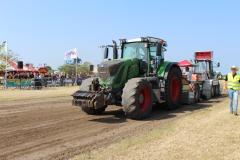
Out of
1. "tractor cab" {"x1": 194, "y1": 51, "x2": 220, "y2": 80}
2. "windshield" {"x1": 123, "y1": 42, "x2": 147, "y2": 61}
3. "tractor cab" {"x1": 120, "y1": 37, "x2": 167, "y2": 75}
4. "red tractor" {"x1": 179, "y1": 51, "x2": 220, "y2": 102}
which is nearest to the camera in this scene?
"tractor cab" {"x1": 120, "y1": 37, "x2": 167, "y2": 75}

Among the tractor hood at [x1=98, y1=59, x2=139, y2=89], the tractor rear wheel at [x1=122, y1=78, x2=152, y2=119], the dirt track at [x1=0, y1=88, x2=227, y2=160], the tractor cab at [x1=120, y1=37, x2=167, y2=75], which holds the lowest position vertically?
the dirt track at [x1=0, y1=88, x2=227, y2=160]

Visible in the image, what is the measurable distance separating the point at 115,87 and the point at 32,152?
4825 millimetres

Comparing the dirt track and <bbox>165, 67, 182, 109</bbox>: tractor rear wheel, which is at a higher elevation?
<bbox>165, 67, 182, 109</bbox>: tractor rear wheel

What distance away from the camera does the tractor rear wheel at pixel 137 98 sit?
37.5 ft

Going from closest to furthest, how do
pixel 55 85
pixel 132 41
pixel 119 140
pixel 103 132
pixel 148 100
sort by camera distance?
pixel 119 140, pixel 103 132, pixel 148 100, pixel 132 41, pixel 55 85

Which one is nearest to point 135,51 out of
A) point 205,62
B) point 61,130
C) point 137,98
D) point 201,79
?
point 137,98

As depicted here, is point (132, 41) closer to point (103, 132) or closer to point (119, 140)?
point (103, 132)

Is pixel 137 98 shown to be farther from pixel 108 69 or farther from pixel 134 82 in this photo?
pixel 108 69

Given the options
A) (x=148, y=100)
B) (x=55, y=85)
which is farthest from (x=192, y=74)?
(x=55, y=85)

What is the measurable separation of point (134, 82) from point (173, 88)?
357 centimetres

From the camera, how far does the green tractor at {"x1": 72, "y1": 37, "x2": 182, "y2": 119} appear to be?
1148 centimetres

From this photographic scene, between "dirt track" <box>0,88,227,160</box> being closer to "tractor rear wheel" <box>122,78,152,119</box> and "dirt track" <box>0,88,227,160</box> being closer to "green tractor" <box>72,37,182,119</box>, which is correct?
"tractor rear wheel" <box>122,78,152,119</box>

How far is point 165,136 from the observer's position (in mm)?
8906

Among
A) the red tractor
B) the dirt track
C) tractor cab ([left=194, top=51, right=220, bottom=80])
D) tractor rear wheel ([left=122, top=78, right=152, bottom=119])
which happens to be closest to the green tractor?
tractor rear wheel ([left=122, top=78, right=152, bottom=119])
